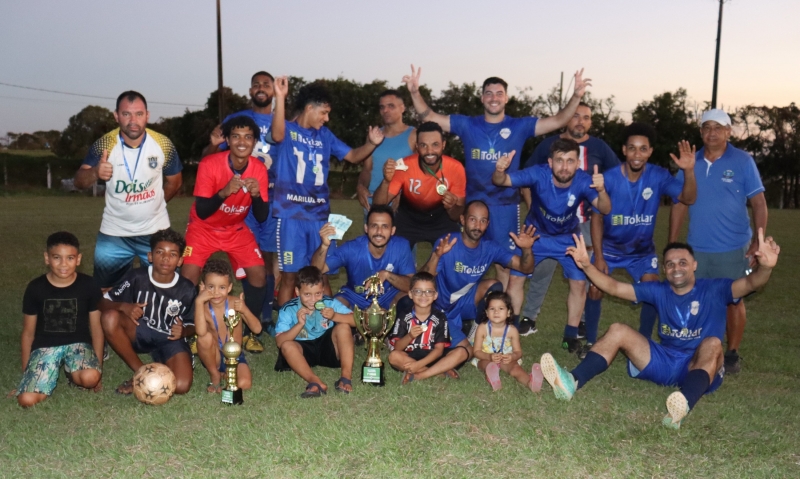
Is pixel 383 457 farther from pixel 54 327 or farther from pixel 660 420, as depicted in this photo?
pixel 54 327

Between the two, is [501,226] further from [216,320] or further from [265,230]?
[216,320]

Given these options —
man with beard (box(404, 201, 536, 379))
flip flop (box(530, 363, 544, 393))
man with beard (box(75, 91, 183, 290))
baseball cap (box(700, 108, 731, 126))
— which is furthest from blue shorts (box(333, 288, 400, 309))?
baseball cap (box(700, 108, 731, 126))

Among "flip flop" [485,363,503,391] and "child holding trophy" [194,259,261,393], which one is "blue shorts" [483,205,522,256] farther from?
"child holding trophy" [194,259,261,393]

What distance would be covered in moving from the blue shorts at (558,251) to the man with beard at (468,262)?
30 centimetres

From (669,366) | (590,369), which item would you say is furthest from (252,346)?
(669,366)

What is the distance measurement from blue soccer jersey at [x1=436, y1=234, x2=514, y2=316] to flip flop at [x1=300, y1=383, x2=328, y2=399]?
5.92 ft

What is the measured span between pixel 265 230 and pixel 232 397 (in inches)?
121

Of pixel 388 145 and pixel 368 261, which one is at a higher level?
pixel 388 145

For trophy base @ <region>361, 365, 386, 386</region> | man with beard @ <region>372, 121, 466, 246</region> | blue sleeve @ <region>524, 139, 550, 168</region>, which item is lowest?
trophy base @ <region>361, 365, 386, 386</region>

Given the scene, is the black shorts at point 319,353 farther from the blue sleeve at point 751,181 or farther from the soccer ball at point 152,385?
the blue sleeve at point 751,181

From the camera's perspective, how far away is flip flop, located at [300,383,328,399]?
532 centimetres

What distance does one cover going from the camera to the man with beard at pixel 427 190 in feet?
23.3

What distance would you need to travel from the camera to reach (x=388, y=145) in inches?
309

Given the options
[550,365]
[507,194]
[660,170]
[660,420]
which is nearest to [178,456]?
[550,365]
